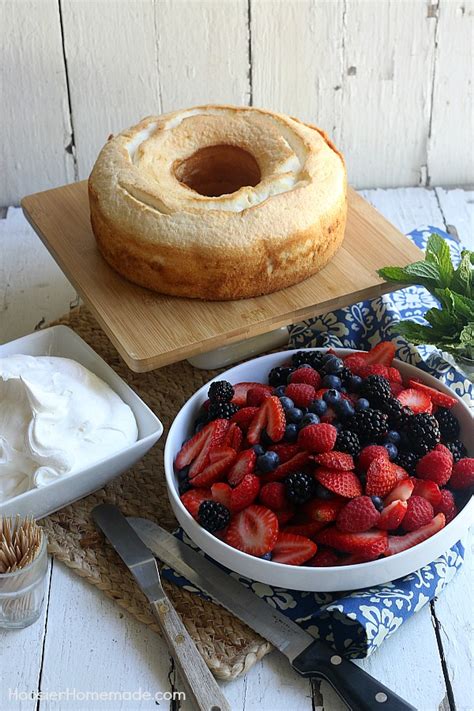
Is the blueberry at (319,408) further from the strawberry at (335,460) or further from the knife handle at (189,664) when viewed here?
the knife handle at (189,664)

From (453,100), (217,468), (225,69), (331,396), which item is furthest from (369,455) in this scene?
(453,100)

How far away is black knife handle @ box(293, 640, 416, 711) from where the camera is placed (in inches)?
50.9

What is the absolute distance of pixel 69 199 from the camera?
6.78ft

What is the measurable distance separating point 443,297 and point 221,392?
427 millimetres

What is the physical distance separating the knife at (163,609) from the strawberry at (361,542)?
26 centimetres

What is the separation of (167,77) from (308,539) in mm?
1334

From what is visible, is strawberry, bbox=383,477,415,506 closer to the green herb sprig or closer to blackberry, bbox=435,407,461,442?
blackberry, bbox=435,407,461,442

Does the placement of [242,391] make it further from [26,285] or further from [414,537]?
[26,285]

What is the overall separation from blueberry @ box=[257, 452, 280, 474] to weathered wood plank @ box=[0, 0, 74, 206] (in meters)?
1.22

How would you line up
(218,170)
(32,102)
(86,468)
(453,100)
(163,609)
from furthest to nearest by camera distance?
(453,100)
(32,102)
(218,170)
(86,468)
(163,609)

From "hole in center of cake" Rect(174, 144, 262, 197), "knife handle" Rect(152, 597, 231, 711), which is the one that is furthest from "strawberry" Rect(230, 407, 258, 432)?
"hole in center of cake" Rect(174, 144, 262, 197)

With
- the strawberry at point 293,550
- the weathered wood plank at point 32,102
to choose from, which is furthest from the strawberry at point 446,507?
the weathered wood plank at point 32,102

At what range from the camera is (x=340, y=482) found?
144 centimetres

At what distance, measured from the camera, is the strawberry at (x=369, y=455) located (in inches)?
57.9
